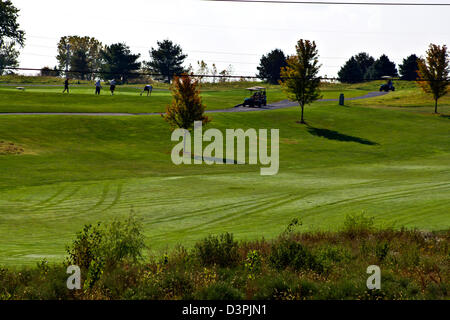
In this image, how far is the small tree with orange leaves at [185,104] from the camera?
1786 inches

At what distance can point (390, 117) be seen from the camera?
232ft

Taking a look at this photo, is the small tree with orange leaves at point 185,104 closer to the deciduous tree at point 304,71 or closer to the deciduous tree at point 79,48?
the deciduous tree at point 304,71

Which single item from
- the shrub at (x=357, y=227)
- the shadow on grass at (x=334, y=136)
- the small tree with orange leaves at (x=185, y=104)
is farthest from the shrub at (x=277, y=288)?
the shadow on grass at (x=334, y=136)

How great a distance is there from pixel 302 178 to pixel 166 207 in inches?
511

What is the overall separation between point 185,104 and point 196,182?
15.2 m

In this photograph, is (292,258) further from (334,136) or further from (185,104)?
(334,136)

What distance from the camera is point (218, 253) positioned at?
14.4 metres

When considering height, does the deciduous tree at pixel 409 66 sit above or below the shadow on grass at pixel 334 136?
above

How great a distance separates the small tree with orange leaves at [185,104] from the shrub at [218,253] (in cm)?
3125

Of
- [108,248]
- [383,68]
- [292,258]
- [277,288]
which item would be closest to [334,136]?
[292,258]

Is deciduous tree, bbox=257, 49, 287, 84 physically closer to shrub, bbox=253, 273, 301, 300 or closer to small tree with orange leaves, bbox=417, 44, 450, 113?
small tree with orange leaves, bbox=417, 44, 450, 113

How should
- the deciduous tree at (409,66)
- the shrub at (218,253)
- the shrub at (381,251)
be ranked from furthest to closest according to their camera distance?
the deciduous tree at (409,66) → the shrub at (381,251) → the shrub at (218,253)

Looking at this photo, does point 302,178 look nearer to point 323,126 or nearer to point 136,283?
point 136,283

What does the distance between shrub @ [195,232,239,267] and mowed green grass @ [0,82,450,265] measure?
9.21 ft
